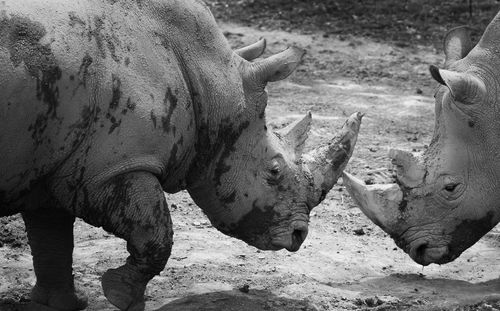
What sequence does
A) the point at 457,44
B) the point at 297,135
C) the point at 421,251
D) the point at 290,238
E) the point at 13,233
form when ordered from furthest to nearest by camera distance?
the point at 13,233
the point at 457,44
the point at 421,251
the point at 297,135
the point at 290,238

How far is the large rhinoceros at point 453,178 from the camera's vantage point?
7301 mm

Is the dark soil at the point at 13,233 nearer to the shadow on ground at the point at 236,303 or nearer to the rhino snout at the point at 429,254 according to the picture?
the shadow on ground at the point at 236,303

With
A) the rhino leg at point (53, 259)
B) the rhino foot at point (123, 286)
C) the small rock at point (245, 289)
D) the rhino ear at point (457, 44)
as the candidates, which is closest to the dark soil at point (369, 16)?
the rhino ear at point (457, 44)

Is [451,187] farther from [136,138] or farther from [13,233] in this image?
[13,233]

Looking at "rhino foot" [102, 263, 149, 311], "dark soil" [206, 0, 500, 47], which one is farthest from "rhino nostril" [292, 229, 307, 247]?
"dark soil" [206, 0, 500, 47]

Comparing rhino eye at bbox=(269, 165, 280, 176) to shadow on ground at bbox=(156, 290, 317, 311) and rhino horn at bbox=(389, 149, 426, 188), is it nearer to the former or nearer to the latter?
shadow on ground at bbox=(156, 290, 317, 311)

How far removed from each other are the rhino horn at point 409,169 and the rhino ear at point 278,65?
3.93 feet

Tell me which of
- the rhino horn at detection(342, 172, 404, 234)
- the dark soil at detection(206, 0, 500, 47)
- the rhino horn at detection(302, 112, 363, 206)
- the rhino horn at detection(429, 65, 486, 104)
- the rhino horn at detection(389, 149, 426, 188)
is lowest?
the dark soil at detection(206, 0, 500, 47)

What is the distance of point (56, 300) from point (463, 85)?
2.89 meters

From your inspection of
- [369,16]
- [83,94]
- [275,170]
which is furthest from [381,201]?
[369,16]

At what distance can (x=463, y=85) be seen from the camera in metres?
7.18

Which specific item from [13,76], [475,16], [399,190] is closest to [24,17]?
[13,76]

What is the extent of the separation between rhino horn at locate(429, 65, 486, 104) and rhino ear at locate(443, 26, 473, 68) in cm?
56

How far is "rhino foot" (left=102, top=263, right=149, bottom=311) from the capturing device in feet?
20.3
